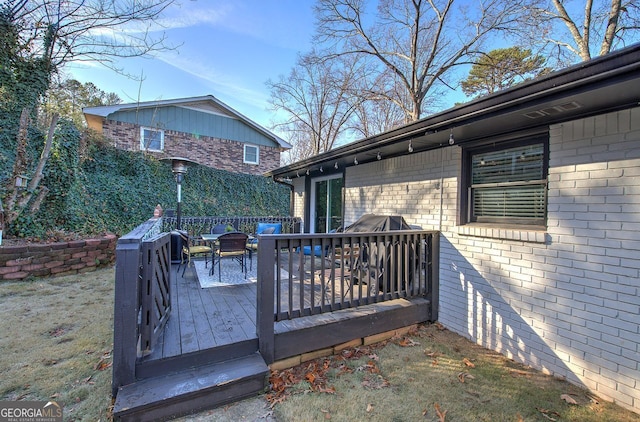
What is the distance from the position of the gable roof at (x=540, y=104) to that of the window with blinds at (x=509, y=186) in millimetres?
291

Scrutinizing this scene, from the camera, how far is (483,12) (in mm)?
10125

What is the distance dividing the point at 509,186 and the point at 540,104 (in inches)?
47.7

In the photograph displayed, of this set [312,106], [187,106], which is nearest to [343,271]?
[187,106]

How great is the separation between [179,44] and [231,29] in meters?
2.07

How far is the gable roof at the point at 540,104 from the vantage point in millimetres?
1926

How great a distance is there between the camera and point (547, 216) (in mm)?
2936

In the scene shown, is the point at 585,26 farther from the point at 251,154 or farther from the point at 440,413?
the point at 251,154

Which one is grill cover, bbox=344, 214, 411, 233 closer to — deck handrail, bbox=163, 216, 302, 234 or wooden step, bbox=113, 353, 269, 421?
wooden step, bbox=113, 353, 269, 421

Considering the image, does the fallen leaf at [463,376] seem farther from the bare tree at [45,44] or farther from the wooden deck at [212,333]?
the bare tree at [45,44]

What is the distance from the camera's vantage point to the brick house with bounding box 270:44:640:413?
2363 mm

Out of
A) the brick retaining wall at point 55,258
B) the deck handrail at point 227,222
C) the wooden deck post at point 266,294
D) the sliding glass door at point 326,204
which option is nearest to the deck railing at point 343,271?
the wooden deck post at point 266,294

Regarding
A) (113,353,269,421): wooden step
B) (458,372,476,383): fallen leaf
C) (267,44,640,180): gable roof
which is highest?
(267,44,640,180): gable roof

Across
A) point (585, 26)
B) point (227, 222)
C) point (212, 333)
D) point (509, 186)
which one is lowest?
point (212, 333)

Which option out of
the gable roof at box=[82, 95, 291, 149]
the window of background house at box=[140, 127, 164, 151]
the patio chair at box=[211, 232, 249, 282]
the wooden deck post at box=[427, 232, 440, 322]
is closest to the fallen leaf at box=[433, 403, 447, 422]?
the wooden deck post at box=[427, 232, 440, 322]
